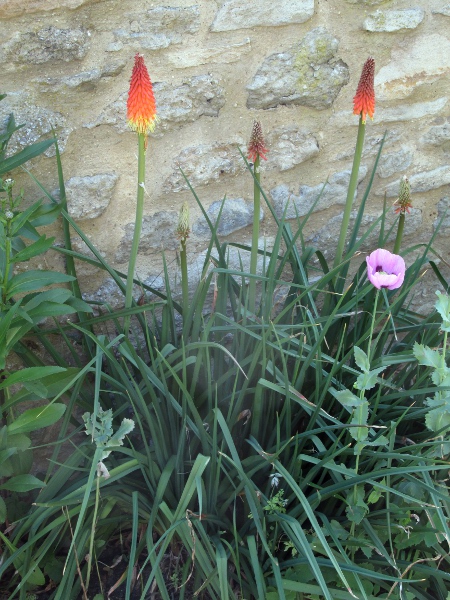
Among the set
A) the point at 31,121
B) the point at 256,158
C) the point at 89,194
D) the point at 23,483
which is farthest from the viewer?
the point at 89,194

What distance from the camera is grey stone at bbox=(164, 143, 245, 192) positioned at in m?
2.15

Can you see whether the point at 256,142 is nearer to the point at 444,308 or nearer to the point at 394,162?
the point at 444,308

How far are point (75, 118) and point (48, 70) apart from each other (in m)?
0.16

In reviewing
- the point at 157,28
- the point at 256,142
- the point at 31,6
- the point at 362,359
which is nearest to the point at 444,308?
the point at 362,359

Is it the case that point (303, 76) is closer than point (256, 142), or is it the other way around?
point (256, 142)

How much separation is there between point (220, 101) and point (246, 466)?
1.21m

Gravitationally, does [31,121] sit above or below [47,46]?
below

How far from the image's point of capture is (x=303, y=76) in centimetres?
219

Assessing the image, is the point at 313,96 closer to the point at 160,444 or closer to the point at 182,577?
the point at 160,444

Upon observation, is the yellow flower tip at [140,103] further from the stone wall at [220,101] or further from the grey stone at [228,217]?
the grey stone at [228,217]

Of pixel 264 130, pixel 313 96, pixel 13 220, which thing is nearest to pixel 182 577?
pixel 13 220

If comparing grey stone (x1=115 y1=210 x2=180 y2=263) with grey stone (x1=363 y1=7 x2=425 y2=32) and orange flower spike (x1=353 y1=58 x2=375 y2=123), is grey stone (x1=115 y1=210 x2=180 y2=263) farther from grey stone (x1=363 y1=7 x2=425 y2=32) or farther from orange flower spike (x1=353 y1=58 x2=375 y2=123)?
grey stone (x1=363 y1=7 x2=425 y2=32)

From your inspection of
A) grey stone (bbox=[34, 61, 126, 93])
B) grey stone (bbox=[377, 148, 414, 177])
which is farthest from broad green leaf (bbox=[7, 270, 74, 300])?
grey stone (bbox=[377, 148, 414, 177])

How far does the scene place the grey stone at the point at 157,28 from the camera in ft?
6.48
